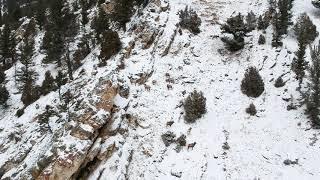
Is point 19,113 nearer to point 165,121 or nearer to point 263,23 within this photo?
point 165,121

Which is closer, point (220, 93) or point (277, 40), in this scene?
point (220, 93)

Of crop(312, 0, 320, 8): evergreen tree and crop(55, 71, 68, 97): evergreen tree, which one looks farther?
crop(312, 0, 320, 8): evergreen tree

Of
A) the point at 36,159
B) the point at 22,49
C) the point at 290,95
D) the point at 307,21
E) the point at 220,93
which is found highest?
the point at 307,21

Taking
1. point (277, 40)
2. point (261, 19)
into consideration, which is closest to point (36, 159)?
point (277, 40)

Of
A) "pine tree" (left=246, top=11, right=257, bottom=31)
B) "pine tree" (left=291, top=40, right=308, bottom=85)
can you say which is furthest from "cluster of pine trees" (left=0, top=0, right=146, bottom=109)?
"pine tree" (left=291, top=40, right=308, bottom=85)

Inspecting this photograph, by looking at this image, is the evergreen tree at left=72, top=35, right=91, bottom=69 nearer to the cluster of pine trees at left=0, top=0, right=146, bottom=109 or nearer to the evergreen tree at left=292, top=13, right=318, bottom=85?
the cluster of pine trees at left=0, top=0, right=146, bottom=109

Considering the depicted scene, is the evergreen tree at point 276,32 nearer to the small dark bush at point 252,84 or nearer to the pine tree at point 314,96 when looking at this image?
the small dark bush at point 252,84

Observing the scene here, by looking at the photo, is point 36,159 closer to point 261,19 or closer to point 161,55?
point 161,55
